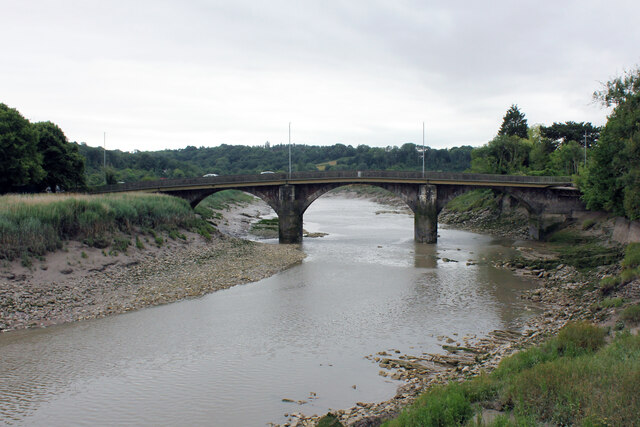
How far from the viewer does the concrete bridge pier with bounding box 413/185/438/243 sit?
51250mm

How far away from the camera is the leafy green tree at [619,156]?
1305 inches

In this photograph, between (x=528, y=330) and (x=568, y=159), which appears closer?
(x=528, y=330)

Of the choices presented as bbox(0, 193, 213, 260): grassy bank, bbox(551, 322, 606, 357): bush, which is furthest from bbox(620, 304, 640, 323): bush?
bbox(0, 193, 213, 260): grassy bank

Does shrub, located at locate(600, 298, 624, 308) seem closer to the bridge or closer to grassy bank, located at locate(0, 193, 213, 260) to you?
grassy bank, located at locate(0, 193, 213, 260)

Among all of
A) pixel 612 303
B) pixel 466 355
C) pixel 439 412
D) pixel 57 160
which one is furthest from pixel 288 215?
pixel 439 412

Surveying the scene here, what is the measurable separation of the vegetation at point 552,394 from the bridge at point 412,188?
39.2 m

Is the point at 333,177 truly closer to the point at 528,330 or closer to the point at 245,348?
the point at 528,330

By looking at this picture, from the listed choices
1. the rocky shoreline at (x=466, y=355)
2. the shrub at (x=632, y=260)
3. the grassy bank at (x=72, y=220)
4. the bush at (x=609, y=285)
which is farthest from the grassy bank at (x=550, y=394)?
the grassy bank at (x=72, y=220)

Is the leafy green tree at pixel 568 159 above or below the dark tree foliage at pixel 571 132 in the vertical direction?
below

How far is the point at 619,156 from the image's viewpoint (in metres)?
36.5

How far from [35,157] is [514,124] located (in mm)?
76648

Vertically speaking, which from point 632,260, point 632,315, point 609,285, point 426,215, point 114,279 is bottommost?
point 114,279

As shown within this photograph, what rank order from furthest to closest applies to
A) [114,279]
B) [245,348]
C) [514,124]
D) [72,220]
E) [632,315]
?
[514,124] < [72,220] < [114,279] < [245,348] < [632,315]

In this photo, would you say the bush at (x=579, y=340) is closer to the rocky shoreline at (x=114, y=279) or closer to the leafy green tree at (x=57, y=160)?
the rocky shoreline at (x=114, y=279)
